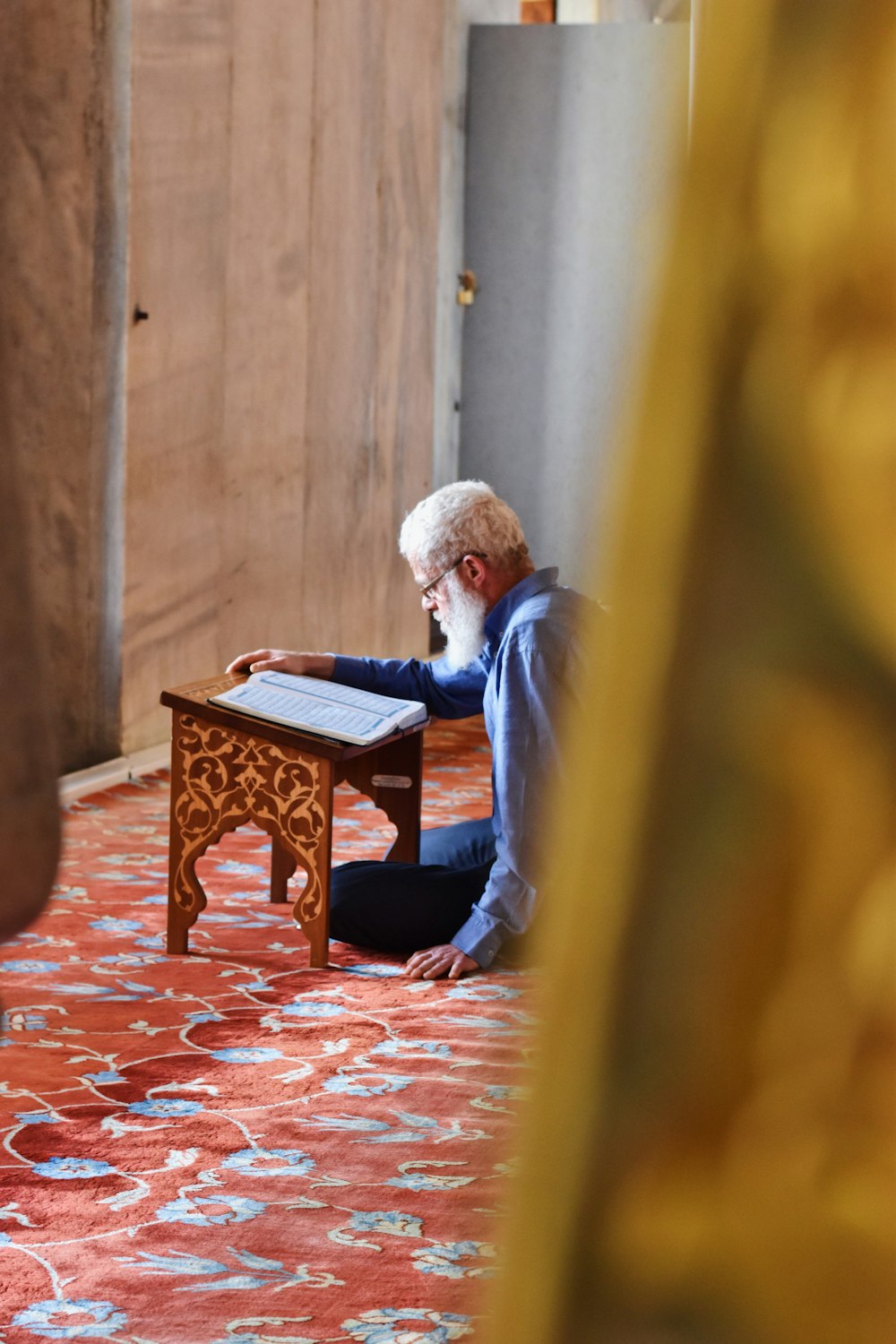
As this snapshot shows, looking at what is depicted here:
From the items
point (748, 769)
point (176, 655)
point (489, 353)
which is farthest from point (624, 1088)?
point (489, 353)

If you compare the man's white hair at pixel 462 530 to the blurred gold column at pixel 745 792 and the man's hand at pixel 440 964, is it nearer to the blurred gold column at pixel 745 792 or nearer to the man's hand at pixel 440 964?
the man's hand at pixel 440 964

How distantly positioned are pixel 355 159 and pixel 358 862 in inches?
211

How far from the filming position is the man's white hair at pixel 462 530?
354 centimetres

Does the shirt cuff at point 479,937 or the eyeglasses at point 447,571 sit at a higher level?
the eyeglasses at point 447,571

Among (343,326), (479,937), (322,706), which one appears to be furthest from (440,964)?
(343,326)

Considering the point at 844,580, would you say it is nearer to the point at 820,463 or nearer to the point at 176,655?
the point at 820,463

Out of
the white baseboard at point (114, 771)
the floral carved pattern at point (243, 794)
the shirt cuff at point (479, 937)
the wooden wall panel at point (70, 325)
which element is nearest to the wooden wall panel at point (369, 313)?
the white baseboard at point (114, 771)

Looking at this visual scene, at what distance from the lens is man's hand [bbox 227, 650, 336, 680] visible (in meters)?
3.85

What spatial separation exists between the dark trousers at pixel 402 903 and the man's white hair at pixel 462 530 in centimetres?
74

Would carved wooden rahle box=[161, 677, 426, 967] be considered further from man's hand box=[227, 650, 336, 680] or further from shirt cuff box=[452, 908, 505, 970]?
shirt cuff box=[452, 908, 505, 970]

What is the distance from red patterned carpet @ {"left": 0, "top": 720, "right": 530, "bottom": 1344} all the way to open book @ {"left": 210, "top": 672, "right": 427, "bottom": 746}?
58cm

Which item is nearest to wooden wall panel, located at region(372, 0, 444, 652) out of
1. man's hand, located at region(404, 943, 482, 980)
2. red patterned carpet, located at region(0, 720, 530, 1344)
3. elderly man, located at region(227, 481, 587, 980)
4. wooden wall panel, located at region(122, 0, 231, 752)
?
wooden wall panel, located at region(122, 0, 231, 752)

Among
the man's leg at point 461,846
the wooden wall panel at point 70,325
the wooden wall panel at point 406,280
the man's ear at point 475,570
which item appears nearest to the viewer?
the man's ear at point 475,570

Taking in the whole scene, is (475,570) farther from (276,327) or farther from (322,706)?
(276,327)
